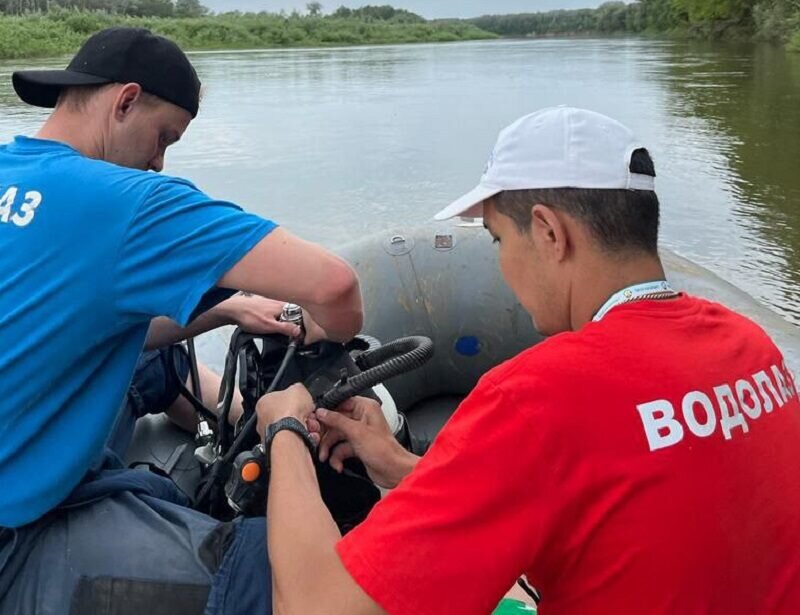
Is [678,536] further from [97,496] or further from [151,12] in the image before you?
[151,12]

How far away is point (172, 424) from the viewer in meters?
2.71

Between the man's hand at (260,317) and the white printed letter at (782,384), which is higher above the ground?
the white printed letter at (782,384)

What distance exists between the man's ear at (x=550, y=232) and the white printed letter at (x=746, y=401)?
0.28 meters

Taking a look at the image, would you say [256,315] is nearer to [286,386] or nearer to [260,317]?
[260,317]

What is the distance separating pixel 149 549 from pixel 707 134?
36.4ft

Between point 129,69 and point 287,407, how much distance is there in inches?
29.6

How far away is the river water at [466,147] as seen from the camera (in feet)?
23.5

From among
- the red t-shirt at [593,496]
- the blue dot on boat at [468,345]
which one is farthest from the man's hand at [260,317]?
the blue dot on boat at [468,345]

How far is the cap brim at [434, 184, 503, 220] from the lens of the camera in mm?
1270

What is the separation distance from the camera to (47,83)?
1.76m

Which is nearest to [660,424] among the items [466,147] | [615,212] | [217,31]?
[615,212]

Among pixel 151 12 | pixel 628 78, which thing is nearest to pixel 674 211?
pixel 628 78

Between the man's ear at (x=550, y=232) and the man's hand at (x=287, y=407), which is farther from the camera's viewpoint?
the man's hand at (x=287, y=407)

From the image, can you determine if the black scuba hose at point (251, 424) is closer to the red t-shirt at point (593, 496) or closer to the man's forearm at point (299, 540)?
the man's forearm at point (299, 540)
